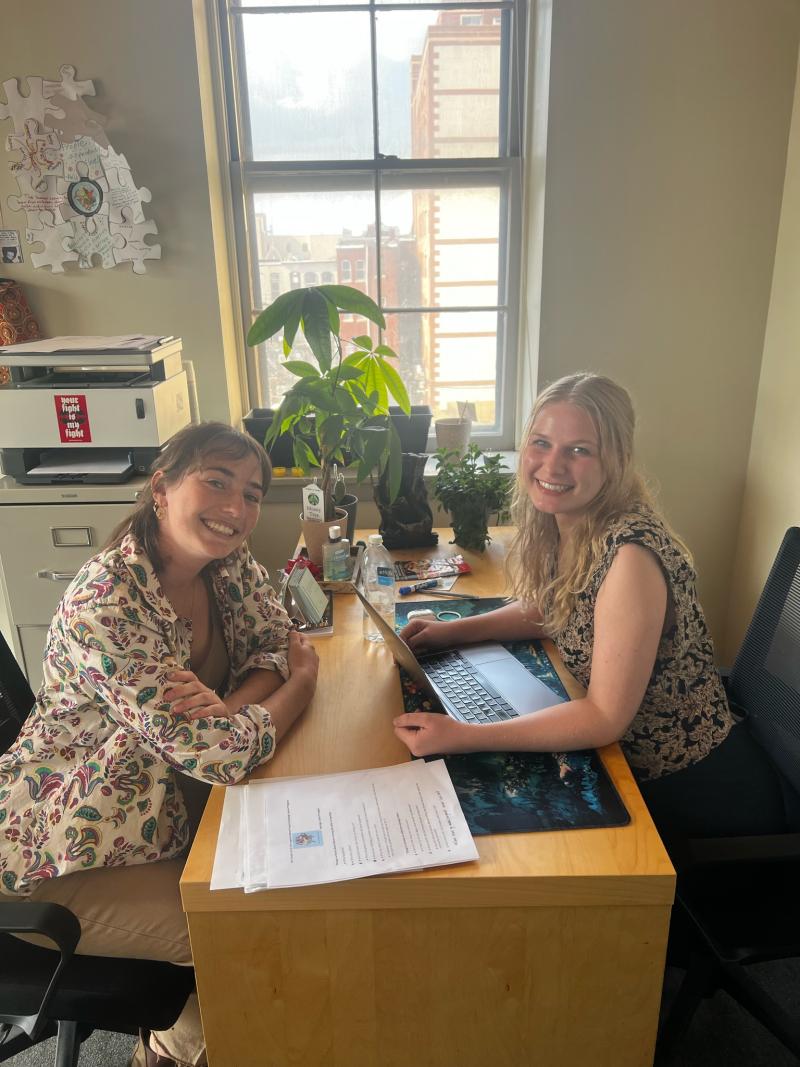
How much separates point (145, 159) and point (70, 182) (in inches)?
9.5

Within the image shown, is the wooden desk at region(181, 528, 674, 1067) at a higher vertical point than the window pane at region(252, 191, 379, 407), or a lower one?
lower

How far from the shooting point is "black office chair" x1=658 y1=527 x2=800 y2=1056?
1.15 metres

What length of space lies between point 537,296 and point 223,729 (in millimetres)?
1814

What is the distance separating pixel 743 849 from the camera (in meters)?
1.13

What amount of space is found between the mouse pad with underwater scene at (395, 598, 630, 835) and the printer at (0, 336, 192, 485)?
138cm

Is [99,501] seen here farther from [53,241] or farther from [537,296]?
[537,296]

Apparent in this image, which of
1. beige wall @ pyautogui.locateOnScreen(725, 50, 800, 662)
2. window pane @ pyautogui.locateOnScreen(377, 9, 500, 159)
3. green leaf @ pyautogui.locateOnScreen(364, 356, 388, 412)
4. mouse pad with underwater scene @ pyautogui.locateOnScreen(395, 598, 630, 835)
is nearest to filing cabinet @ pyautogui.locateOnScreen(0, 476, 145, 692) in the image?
green leaf @ pyautogui.locateOnScreen(364, 356, 388, 412)

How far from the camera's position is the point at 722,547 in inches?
103

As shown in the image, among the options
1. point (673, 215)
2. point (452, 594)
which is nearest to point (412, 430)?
point (452, 594)

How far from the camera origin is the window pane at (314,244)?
2623 mm

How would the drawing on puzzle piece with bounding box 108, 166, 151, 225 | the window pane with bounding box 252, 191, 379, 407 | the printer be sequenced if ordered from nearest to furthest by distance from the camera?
the printer → the drawing on puzzle piece with bounding box 108, 166, 151, 225 → the window pane with bounding box 252, 191, 379, 407

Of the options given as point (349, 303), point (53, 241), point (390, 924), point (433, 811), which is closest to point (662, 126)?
point (349, 303)

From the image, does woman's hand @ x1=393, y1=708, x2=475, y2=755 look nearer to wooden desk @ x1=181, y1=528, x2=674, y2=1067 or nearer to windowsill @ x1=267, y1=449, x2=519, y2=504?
wooden desk @ x1=181, y1=528, x2=674, y2=1067

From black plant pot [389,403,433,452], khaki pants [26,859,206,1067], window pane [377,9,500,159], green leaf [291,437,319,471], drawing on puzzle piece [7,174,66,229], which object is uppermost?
window pane [377,9,500,159]
